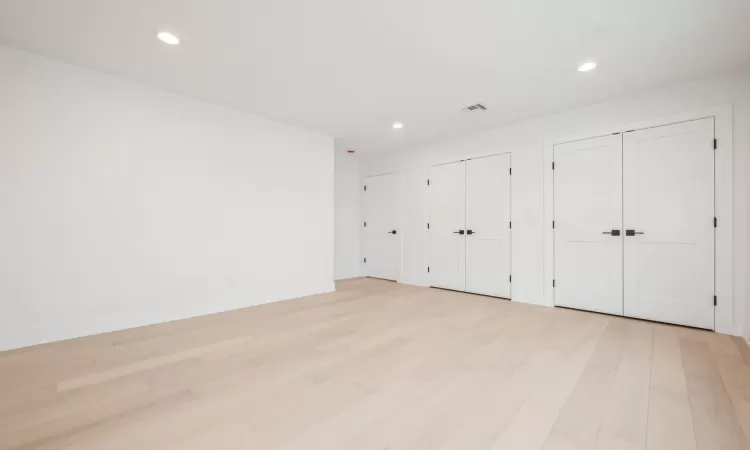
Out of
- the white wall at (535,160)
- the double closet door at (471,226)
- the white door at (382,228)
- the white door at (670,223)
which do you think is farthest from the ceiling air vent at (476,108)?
the white door at (382,228)

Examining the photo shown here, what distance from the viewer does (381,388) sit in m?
2.05

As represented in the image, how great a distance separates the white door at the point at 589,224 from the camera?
3846 millimetres

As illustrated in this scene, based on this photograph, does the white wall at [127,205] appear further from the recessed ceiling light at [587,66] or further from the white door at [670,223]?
the white door at [670,223]

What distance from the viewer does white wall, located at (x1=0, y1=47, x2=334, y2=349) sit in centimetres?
283

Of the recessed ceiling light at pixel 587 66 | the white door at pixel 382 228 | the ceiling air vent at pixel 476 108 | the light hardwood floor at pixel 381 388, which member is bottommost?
the light hardwood floor at pixel 381 388

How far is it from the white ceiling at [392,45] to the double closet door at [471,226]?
1392mm

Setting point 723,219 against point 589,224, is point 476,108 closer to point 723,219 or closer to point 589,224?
point 589,224

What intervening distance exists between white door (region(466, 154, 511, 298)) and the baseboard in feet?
12.4

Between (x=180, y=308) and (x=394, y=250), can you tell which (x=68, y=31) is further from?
(x=394, y=250)

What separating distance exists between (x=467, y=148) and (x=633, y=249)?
267cm

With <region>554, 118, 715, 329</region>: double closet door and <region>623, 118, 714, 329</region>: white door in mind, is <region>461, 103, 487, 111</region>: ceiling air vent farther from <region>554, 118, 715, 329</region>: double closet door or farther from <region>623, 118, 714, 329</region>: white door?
<region>623, 118, 714, 329</region>: white door

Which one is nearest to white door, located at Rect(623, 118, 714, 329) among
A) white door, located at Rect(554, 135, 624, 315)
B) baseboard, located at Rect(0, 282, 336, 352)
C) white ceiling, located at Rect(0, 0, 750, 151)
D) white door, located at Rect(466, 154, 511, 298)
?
white door, located at Rect(554, 135, 624, 315)

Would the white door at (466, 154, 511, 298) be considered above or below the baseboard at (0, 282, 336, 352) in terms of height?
A: above

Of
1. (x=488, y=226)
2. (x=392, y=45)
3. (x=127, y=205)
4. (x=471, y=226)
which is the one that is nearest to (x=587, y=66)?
(x=392, y=45)
